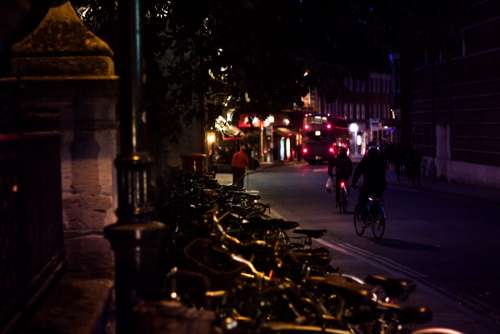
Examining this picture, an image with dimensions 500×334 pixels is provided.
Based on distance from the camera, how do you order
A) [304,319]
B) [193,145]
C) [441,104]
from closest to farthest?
[304,319], [193,145], [441,104]

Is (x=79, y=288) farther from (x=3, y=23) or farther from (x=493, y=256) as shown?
(x=493, y=256)

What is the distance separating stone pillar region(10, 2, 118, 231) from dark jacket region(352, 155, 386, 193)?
33.8 ft

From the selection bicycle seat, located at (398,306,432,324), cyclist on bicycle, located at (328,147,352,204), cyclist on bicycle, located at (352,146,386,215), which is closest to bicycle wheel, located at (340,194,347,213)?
cyclist on bicycle, located at (328,147,352,204)

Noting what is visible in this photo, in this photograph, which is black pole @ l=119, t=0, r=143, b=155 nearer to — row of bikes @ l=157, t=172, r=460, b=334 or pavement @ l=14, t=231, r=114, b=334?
row of bikes @ l=157, t=172, r=460, b=334

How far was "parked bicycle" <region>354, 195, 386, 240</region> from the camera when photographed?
15836 millimetres

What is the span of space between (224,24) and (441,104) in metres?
31.2

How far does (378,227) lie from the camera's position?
1591 cm

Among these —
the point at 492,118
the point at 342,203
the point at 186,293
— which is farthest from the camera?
the point at 492,118

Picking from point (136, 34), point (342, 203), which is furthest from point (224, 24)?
point (342, 203)

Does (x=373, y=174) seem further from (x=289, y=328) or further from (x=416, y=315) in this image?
(x=289, y=328)

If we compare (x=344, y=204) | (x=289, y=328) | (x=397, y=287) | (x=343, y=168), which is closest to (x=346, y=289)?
(x=397, y=287)

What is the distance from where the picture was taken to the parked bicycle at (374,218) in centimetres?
1584

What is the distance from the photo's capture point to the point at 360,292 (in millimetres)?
5344

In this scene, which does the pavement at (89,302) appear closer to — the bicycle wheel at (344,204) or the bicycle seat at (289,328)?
the bicycle seat at (289,328)
